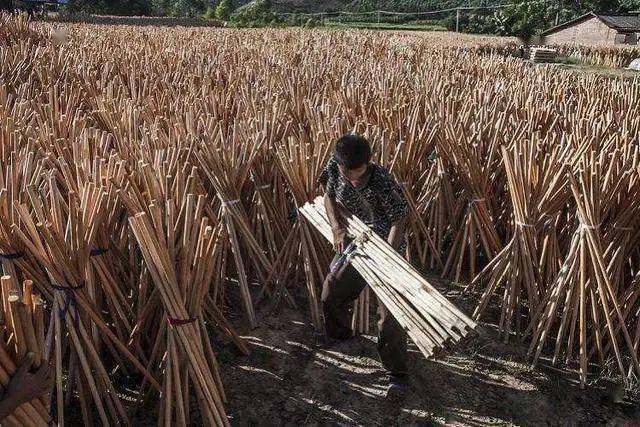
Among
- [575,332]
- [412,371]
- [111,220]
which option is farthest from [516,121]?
[111,220]

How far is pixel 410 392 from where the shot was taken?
2623 mm

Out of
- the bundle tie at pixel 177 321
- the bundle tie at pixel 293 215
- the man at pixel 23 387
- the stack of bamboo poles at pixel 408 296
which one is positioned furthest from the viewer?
the bundle tie at pixel 293 215

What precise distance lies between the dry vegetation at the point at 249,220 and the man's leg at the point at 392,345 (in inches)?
26.4

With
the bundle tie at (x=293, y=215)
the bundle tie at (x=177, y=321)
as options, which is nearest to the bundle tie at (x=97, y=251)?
the bundle tie at (x=177, y=321)

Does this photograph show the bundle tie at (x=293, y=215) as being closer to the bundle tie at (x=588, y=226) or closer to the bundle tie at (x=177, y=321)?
the bundle tie at (x=177, y=321)

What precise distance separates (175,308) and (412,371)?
53.6 inches

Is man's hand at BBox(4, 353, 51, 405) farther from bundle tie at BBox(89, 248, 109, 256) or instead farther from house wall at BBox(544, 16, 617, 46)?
house wall at BBox(544, 16, 617, 46)

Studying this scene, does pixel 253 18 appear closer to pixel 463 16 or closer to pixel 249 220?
pixel 463 16

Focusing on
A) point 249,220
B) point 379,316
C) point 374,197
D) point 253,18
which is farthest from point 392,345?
point 253,18

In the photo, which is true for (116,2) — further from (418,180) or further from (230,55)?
(418,180)

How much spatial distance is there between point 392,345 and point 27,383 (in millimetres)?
1606

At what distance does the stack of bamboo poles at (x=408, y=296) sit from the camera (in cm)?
191

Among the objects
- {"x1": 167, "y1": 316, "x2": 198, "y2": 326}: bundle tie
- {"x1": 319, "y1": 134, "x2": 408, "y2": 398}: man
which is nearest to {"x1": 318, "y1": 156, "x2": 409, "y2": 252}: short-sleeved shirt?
{"x1": 319, "y1": 134, "x2": 408, "y2": 398}: man

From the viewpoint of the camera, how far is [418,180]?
3896mm
